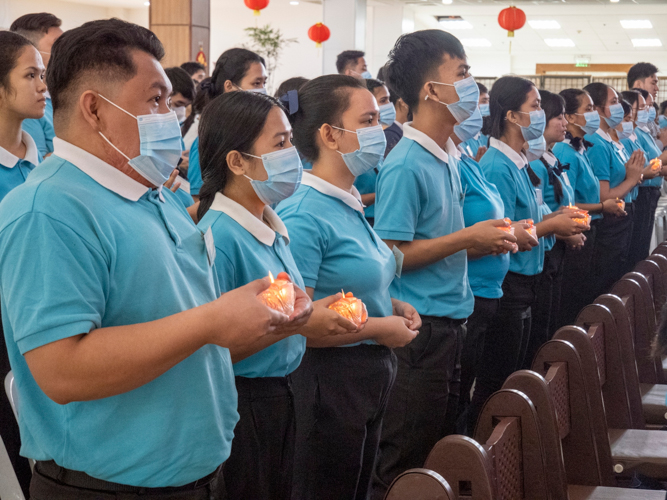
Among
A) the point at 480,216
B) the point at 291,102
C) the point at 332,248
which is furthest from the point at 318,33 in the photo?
the point at 332,248

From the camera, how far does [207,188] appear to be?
168cm

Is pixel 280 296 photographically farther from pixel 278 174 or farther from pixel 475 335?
pixel 475 335

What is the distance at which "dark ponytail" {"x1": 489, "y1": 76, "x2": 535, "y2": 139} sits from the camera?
319cm

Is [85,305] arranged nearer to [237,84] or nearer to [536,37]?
[237,84]

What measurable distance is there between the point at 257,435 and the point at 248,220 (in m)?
0.47

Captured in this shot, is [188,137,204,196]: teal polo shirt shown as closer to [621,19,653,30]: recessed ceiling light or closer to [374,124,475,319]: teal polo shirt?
[374,124,475,319]: teal polo shirt

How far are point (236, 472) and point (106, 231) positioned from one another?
719mm

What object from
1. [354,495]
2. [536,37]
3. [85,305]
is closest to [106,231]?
[85,305]

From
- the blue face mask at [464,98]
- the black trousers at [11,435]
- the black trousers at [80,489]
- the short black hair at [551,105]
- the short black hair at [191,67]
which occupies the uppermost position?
the short black hair at [191,67]

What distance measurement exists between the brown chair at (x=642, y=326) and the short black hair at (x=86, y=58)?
233cm

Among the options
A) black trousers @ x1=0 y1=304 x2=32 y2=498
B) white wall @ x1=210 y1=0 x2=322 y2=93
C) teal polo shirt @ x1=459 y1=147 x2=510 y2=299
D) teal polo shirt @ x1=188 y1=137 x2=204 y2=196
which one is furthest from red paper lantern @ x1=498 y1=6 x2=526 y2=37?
black trousers @ x1=0 y1=304 x2=32 y2=498

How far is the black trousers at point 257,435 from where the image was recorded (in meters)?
1.54

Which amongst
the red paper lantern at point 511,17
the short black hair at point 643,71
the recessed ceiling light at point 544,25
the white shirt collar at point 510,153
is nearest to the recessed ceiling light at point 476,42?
the recessed ceiling light at point 544,25

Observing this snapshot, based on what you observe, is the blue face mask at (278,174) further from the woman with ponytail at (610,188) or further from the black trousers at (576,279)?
the woman with ponytail at (610,188)
